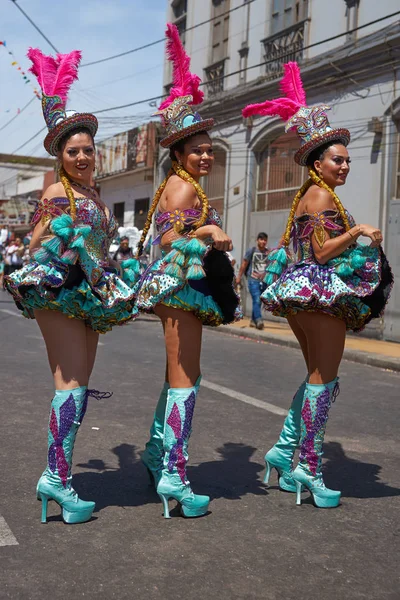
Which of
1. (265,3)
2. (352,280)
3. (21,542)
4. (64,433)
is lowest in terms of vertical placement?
(21,542)

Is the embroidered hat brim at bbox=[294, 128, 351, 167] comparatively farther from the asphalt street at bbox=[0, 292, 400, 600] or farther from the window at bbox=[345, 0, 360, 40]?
the window at bbox=[345, 0, 360, 40]

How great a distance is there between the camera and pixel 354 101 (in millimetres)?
15312

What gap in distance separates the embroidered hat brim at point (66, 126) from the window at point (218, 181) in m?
16.9

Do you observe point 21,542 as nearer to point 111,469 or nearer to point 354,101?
point 111,469

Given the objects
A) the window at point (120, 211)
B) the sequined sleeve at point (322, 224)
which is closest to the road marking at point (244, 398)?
the sequined sleeve at point (322, 224)

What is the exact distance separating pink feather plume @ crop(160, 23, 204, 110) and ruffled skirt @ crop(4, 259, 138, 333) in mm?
1168

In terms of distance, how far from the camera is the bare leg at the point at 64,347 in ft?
11.7

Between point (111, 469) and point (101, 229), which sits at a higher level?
point (101, 229)

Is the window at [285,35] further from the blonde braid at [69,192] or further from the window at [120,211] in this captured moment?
the blonde braid at [69,192]

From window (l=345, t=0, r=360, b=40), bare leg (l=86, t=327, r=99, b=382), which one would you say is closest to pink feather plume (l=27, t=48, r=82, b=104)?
bare leg (l=86, t=327, r=99, b=382)

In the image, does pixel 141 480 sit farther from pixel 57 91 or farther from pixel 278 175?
pixel 278 175

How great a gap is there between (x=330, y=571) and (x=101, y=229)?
1884 mm

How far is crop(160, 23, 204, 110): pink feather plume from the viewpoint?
4.18 m

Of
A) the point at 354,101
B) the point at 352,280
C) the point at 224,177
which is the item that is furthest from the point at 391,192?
the point at 352,280
